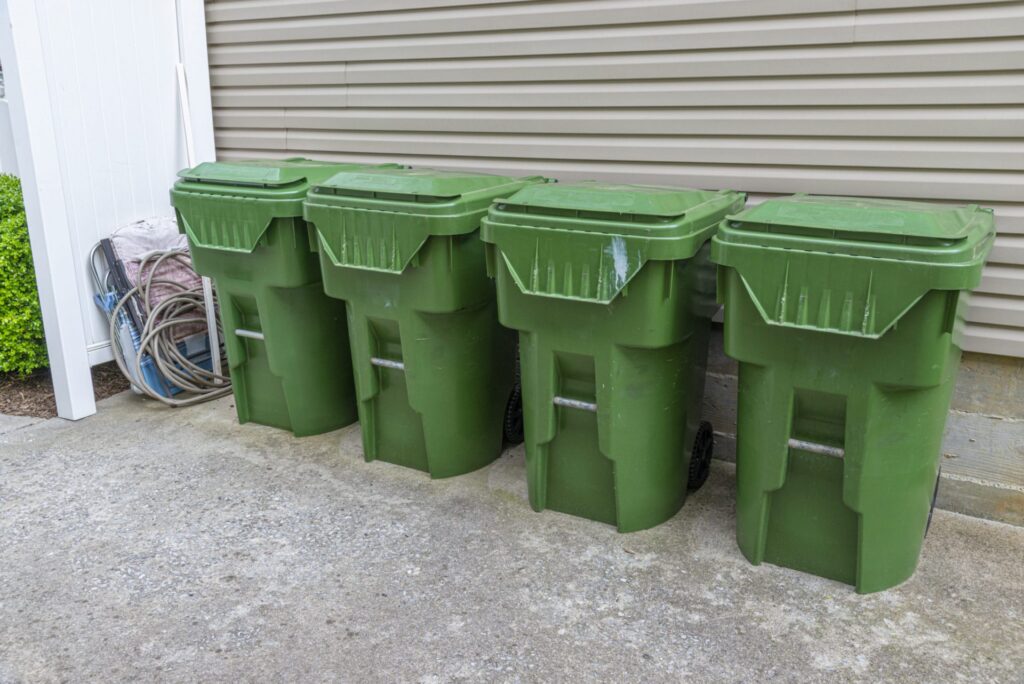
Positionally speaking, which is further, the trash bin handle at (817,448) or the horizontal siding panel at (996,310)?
the horizontal siding panel at (996,310)

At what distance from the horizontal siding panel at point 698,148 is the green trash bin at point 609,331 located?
351mm

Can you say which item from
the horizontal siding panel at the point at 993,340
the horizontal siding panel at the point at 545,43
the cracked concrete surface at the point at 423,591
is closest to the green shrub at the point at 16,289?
the cracked concrete surface at the point at 423,591

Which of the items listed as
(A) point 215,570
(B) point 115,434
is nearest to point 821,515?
(A) point 215,570

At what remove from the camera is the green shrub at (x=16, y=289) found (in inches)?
191

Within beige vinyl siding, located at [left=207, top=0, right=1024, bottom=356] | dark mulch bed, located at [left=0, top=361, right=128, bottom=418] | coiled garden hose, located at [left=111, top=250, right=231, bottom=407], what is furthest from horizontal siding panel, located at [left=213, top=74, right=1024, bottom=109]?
dark mulch bed, located at [left=0, top=361, right=128, bottom=418]

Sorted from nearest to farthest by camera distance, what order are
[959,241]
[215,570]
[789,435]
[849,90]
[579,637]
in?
[959,241], [579,637], [789,435], [215,570], [849,90]

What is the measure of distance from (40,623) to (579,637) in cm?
187

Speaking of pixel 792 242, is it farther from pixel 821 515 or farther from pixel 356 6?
pixel 356 6

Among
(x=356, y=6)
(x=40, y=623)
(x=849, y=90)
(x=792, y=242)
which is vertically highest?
(x=356, y=6)

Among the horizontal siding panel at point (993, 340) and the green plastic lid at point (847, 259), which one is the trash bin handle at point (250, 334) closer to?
the green plastic lid at point (847, 259)

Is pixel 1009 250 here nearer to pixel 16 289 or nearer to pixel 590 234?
pixel 590 234

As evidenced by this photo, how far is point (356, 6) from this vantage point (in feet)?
15.1

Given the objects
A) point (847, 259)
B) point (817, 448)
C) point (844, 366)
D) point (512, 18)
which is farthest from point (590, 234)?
point (512, 18)

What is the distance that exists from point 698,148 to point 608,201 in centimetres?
102
